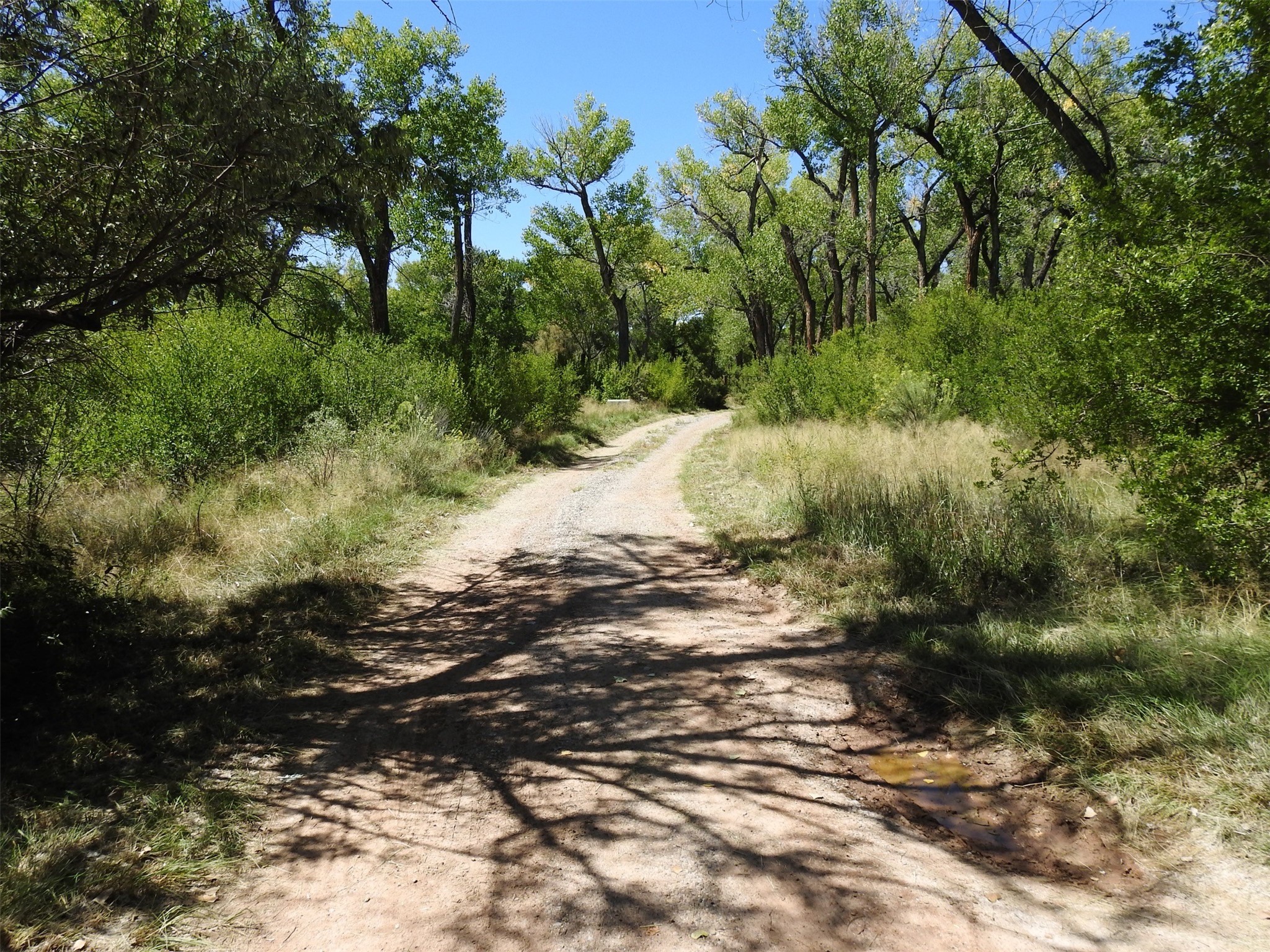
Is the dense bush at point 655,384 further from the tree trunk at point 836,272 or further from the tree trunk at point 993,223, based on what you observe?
the tree trunk at point 993,223

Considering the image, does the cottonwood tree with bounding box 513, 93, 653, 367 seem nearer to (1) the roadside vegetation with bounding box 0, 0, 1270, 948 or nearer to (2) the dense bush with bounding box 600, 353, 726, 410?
(2) the dense bush with bounding box 600, 353, 726, 410

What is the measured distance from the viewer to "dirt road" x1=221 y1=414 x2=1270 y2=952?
8.35 feet

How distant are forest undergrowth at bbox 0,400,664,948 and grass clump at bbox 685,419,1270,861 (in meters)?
4.10

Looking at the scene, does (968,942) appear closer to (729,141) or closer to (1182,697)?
(1182,697)

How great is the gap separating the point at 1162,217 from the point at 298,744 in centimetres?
727

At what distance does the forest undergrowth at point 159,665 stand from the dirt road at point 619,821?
1.08 ft

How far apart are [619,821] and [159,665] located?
359 centimetres

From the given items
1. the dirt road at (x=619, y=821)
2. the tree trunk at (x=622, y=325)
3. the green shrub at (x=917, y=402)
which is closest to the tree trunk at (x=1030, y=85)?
the dirt road at (x=619, y=821)

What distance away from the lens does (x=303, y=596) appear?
20.9ft

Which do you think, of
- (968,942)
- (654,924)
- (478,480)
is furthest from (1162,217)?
(478,480)

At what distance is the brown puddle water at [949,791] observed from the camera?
127 inches

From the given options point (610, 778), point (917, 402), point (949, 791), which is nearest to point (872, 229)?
point (917, 402)

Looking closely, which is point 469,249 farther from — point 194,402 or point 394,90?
point 194,402

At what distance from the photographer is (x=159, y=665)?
187 inches
